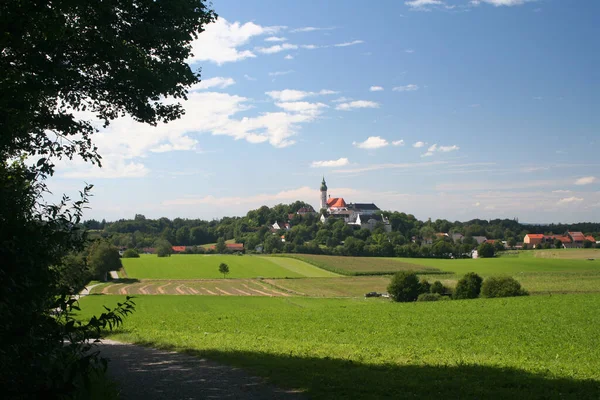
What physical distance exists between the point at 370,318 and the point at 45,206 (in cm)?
2562

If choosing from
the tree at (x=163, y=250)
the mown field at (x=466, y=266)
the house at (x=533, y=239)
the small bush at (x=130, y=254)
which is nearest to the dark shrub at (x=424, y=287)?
the mown field at (x=466, y=266)

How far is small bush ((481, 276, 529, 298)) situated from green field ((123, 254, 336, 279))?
1420 inches

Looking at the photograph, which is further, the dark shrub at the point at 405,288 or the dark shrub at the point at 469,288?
the dark shrub at the point at 405,288

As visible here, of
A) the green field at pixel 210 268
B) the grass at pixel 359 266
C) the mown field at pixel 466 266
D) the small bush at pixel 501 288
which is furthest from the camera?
the grass at pixel 359 266

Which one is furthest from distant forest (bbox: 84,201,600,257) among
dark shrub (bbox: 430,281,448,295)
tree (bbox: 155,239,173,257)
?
dark shrub (bbox: 430,281,448,295)

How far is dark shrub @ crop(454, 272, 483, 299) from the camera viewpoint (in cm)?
4822

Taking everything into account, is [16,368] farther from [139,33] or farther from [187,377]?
[139,33]

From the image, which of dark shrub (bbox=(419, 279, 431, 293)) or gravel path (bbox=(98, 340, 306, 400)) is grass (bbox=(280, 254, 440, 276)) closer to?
dark shrub (bbox=(419, 279, 431, 293))

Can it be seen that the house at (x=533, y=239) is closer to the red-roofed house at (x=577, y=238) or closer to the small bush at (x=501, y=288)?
the red-roofed house at (x=577, y=238)

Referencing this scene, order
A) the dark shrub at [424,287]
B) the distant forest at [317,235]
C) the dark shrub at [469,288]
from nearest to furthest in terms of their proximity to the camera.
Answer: the dark shrub at [469,288], the dark shrub at [424,287], the distant forest at [317,235]

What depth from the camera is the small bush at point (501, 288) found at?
46.0 m

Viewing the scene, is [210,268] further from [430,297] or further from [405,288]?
[430,297]

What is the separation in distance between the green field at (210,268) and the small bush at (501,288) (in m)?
36.1

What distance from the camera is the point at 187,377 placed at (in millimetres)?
11117
